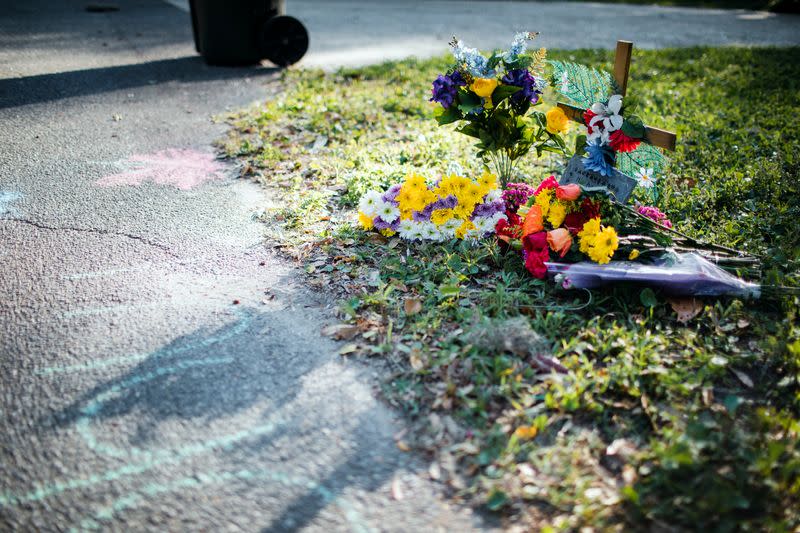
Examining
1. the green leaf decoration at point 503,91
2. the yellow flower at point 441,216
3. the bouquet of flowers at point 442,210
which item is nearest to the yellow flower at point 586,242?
the bouquet of flowers at point 442,210

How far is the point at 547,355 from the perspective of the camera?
2617mm

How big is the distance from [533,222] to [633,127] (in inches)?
30.4

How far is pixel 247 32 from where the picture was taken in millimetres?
6859

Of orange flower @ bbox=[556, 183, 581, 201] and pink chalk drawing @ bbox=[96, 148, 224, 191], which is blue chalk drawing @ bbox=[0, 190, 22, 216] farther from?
orange flower @ bbox=[556, 183, 581, 201]

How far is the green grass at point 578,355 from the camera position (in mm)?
2004

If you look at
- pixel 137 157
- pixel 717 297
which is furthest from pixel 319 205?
pixel 717 297

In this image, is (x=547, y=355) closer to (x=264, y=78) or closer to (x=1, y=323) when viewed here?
(x=1, y=323)

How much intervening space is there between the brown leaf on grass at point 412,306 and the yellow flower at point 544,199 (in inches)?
34.4

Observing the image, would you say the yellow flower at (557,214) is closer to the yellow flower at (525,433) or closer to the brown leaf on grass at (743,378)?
the brown leaf on grass at (743,378)

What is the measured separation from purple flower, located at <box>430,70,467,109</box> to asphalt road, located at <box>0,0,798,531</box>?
1321mm

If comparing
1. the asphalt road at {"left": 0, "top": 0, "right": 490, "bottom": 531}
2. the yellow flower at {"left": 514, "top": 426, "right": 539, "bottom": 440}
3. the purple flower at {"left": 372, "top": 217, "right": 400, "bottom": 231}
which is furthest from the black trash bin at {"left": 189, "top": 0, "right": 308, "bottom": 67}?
the yellow flower at {"left": 514, "top": 426, "right": 539, "bottom": 440}

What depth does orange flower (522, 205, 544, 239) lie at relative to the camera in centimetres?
313

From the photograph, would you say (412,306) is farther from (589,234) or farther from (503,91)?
(503,91)

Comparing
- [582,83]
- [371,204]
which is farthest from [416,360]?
[582,83]
